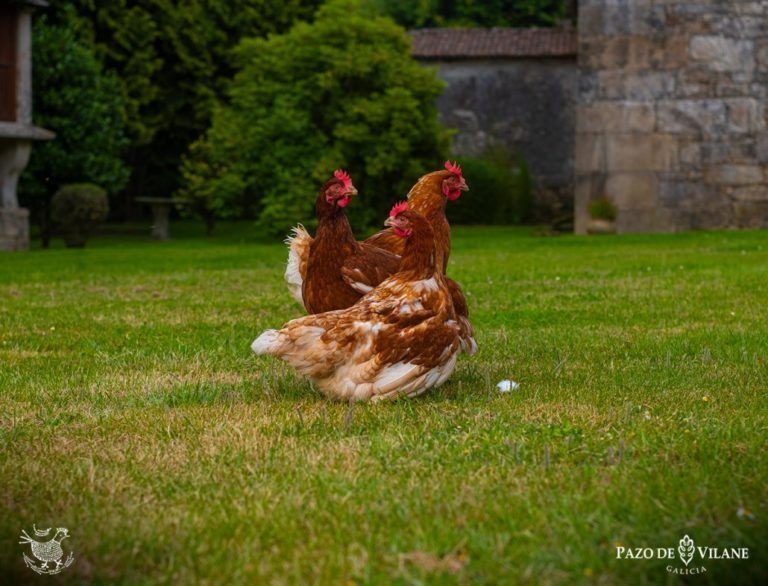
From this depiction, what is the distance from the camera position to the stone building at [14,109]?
2127cm

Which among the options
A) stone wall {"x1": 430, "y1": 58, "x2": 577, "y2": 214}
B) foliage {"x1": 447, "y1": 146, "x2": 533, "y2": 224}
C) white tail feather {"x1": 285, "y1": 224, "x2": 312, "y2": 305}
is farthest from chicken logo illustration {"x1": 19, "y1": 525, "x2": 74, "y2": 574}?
stone wall {"x1": 430, "y1": 58, "x2": 577, "y2": 214}

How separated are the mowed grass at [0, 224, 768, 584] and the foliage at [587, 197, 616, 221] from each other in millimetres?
14373

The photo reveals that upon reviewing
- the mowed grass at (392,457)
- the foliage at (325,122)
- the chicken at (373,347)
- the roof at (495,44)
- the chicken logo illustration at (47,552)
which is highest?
the roof at (495,44)

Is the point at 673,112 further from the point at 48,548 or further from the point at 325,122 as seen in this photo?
the point at 48,548

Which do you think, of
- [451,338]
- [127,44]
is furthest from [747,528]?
[127,44]

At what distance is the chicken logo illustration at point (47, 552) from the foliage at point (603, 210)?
2038 cm

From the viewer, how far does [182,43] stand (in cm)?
2859

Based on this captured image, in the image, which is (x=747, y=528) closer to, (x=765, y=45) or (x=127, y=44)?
(x=765, y=45)

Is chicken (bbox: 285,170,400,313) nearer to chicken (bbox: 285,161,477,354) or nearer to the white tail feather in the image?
chicken (bbox: 285,161,477,354)

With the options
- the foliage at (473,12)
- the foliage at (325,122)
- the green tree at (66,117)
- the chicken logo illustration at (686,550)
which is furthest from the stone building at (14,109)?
the chicken logo illustration at (686,550)

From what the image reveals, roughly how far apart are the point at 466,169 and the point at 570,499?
26363 mm

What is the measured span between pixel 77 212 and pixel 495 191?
1230cm

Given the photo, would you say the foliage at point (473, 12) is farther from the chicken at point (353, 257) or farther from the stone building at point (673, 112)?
the chicken at point (353, 257)

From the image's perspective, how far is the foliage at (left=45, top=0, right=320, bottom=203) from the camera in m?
27.1
